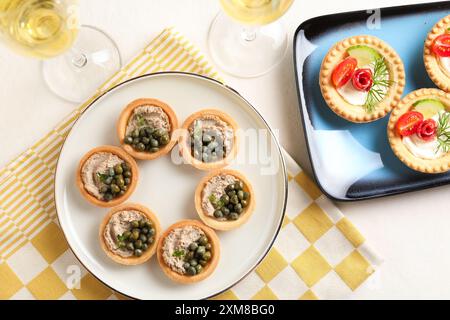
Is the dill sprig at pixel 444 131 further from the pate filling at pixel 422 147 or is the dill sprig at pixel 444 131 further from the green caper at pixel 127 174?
the green caper at pixel 127 174

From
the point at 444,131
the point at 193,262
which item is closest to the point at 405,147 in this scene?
the point at 444,131

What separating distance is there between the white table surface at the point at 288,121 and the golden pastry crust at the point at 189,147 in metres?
0.21

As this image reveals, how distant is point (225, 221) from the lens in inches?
81.6

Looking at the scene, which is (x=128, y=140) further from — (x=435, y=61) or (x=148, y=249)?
(x=435, y=61)

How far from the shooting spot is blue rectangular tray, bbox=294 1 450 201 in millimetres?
2162

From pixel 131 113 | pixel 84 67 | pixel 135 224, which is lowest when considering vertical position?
pixel 135 224

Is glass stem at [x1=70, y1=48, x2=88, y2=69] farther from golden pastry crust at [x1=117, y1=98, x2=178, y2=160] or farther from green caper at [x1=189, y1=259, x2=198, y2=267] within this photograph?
green caper at [x1=189, y1=259, x2=198, y2=267]

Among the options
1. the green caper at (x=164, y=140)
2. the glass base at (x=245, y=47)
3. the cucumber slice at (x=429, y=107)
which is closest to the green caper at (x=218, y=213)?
the green caper at (x=164, y=140)

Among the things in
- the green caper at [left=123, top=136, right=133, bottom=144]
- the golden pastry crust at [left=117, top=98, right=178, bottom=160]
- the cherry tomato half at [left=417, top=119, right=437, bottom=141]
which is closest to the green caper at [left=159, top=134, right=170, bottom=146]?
the golden pastry crust at [left=117, top=98, right=178, bottom=160]

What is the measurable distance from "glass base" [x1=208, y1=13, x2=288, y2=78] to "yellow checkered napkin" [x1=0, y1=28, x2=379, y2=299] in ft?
1.50

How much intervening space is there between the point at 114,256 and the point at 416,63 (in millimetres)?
1601

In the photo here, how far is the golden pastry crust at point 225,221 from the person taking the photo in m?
2.06

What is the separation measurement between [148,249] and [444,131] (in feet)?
4.56

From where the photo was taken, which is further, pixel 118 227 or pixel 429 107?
pixel 429 107
